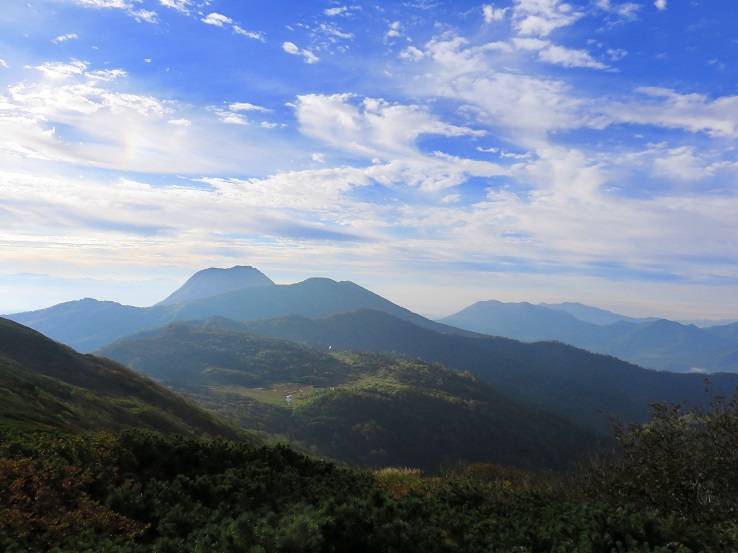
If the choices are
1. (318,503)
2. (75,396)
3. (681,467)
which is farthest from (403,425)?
(318,503)

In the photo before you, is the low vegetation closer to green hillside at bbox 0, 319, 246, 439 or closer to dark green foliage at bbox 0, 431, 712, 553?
dark green foliage at bbox 0, 431, 712, 553

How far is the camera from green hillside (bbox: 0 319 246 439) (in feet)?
75.0

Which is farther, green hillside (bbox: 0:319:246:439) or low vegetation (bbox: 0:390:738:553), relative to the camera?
green hillside (bbox: 0:319:246:439)

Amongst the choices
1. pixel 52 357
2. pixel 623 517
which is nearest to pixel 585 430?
pixel 52 357

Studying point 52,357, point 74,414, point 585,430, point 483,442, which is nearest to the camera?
point 74,414

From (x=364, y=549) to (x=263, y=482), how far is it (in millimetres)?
4958

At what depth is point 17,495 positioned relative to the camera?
987 centimetres

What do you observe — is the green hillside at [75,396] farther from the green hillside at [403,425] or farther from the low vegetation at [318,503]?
the green hillside at [403,425]

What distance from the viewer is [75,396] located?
1337 inches

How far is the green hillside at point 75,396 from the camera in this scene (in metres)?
22.9

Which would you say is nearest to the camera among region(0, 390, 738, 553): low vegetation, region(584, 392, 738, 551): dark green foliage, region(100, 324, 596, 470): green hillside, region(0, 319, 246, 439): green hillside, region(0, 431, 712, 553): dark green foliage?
region(0, 431, 712, 553): dark green foliage

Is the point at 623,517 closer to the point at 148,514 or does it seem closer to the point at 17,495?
the point at 148,514

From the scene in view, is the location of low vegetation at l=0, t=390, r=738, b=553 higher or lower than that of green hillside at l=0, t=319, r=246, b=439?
higher

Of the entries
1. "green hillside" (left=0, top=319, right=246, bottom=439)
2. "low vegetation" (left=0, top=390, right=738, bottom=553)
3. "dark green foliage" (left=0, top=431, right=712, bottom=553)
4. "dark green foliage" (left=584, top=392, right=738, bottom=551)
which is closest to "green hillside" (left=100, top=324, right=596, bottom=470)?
"green hillside" (left=0, top=319, right=246, bottom=439)
